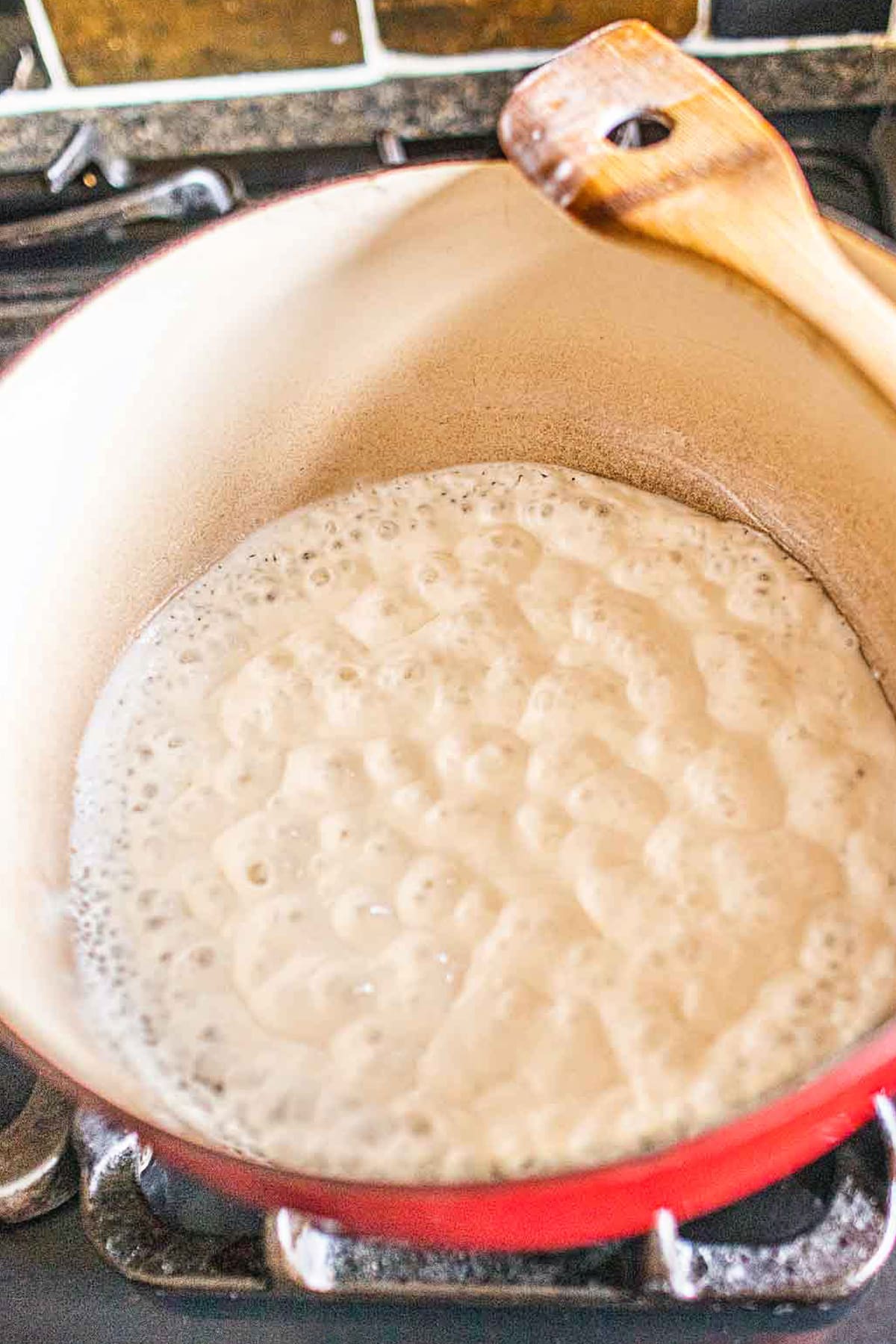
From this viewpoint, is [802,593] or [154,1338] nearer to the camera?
[154,1338]

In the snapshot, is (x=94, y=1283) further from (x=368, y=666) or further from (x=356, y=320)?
(x=356, y=320)

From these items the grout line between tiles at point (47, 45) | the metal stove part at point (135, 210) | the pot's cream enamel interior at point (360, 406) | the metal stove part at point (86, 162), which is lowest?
the pot's cream enamel interior at point (360, 406)

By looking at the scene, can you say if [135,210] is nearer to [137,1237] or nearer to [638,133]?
[638,133]

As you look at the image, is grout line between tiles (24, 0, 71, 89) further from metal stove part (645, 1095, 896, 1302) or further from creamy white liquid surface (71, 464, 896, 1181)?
metal stove part (645, 1095, 896, 1302)

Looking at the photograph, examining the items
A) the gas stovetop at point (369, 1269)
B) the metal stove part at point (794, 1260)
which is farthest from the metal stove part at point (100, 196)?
the metal stove part at point (794, 1260)

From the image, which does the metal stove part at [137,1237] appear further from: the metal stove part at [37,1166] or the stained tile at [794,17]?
Answer: the stained tile at [794,17]

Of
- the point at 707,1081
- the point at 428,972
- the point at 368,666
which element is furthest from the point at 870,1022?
the point at 368,666
